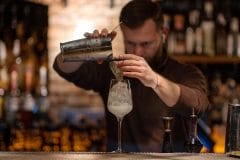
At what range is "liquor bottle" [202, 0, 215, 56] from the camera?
17.1ft

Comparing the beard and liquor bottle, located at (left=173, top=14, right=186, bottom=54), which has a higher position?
liquor bottle, located at (left=173, top=14, right=186, bottom=54)

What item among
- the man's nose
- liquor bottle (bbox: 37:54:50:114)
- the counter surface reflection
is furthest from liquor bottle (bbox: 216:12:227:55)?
the counter surface reflection

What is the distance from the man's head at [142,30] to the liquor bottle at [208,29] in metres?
1.72

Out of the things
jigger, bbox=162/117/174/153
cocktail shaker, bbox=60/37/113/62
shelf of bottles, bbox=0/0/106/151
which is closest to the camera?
cocktail shaker, bbox=60/37/113/62

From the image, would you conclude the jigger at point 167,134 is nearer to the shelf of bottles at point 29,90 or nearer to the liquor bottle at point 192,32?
the shelf of bottles at point 29,90

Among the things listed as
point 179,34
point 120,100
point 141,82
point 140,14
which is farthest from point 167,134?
point 179,34

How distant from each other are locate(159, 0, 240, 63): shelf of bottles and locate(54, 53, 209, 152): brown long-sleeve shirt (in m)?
1.64

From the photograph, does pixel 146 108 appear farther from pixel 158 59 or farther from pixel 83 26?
pixel 83 26

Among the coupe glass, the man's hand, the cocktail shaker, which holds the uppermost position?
the cocktail shaker

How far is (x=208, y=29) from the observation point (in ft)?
17.3

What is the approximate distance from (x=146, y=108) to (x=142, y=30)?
17.0 inches

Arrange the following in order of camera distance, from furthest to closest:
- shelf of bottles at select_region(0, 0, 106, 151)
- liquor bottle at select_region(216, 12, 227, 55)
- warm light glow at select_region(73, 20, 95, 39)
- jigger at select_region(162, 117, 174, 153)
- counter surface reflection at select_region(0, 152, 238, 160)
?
warm light glow at select_region(73, 20, 95, 39) → liquor bottle at select_region(216, 12, 227, 55) → shelf of bottles at select_region(0, 0, 106, 151) → jigger at select_region(162, 117, 174, 153) → counter surface reflection at select_region(0, 152, 238, 160)

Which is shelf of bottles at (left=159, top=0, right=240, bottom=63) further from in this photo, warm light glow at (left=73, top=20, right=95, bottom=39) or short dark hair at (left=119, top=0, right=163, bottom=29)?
short dark hair at (left=119, top=0, right=163, bottom=29)

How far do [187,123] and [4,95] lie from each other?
2272 mm
